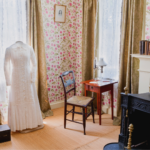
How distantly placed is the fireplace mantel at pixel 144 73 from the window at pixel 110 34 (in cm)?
73

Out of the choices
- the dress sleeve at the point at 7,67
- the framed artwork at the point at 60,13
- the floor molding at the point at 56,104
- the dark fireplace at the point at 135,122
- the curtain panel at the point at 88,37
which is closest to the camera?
the dark fireplace at the point at 135,122

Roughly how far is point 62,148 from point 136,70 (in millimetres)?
1592

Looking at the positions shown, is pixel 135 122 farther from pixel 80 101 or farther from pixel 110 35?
pixel 110 35

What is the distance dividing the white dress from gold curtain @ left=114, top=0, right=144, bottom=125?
150 centimetres

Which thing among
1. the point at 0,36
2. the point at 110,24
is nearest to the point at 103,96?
the point at 110,24

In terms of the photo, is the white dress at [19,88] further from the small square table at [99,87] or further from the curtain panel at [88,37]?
the curtain panel at [88,37]

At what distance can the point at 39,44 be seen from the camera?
354 cm

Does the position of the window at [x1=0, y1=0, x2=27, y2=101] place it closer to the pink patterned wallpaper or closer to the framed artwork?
the pink patterned wallpaper

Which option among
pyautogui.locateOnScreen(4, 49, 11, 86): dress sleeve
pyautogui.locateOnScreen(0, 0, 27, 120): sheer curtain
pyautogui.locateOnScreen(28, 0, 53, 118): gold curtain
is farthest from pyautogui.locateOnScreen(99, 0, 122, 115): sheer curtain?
pyautogui.locateOnScreen(4, 49, 11, 86): dress sleeve

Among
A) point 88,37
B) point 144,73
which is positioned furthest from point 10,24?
point 144,73

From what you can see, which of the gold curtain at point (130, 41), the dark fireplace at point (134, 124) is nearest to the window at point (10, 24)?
the gold curtain at point (130, 41)

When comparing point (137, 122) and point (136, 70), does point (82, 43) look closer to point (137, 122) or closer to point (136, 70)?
point (136, 70)

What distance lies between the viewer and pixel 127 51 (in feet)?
10.6

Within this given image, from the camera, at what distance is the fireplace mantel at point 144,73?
274cm
